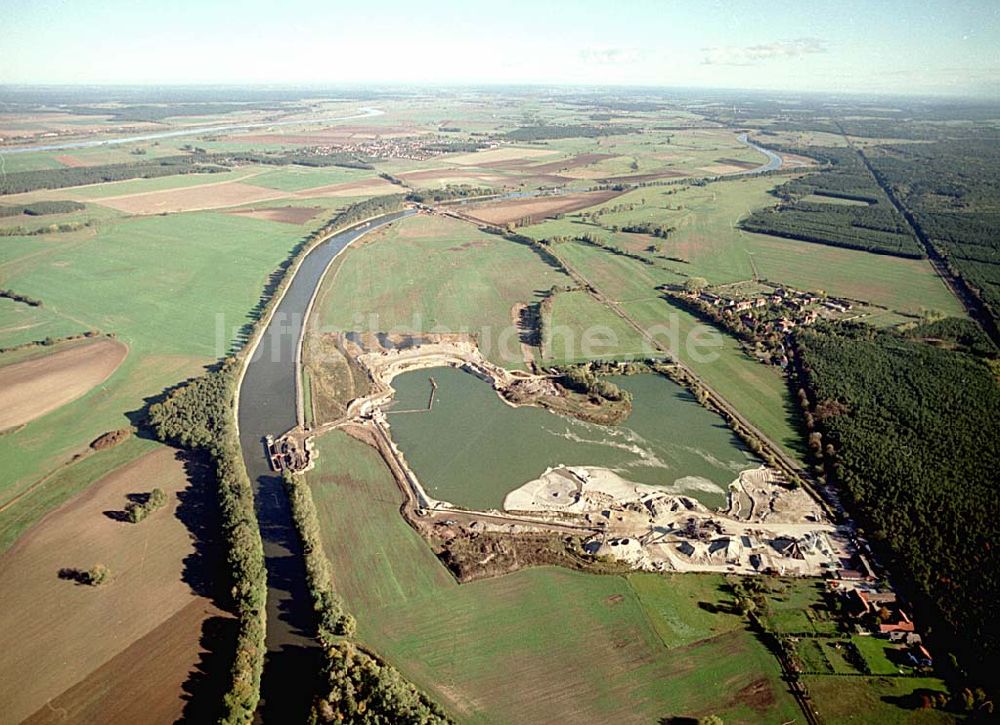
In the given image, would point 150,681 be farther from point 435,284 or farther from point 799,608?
point 435,284

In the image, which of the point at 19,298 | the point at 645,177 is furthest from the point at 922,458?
the point at 645,177

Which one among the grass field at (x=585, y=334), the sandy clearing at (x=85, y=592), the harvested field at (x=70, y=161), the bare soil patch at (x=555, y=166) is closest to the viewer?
the sandy clearing at (x=85, y=592)

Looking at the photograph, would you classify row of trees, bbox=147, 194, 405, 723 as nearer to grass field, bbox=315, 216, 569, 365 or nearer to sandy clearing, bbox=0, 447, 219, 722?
sandy clearing, bbox=0, 447, 219, 722

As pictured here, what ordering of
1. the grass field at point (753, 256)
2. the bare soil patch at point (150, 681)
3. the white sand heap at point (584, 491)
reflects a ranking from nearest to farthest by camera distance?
the bare soil patch at point (150, 681), the white sand heap at point (584, 491), the grass field at point (753, 256)

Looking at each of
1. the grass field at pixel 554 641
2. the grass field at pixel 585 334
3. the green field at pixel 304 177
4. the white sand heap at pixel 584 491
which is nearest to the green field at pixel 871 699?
the grass field at pixel 554 641

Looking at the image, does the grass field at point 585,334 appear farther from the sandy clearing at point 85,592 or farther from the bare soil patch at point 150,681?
the bare soil patch at point 150,681

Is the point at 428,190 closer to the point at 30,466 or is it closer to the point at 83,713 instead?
the point at 30,466

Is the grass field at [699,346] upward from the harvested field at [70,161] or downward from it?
downward
